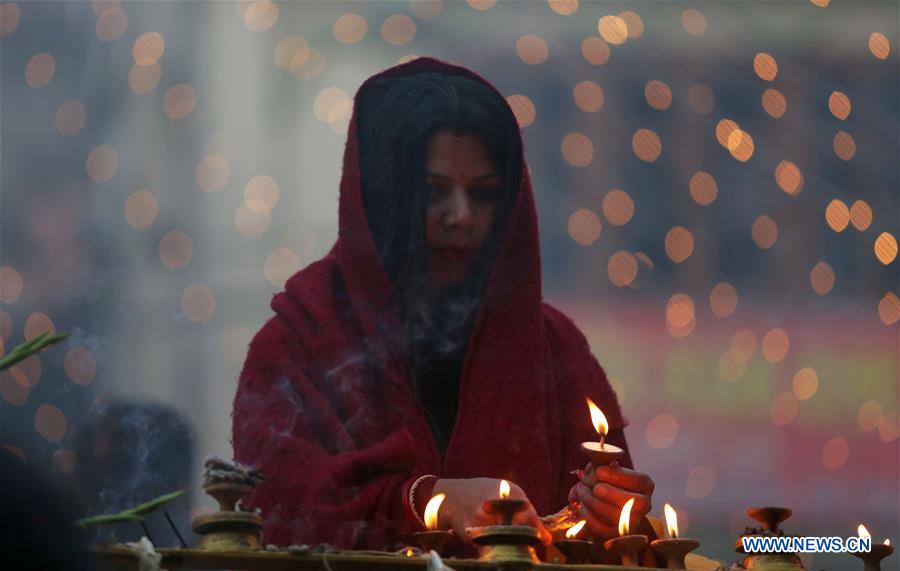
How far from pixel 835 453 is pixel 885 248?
2.41 feet

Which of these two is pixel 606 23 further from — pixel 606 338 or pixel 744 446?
pixel 744 446

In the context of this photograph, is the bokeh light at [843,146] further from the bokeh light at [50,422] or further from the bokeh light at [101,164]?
the bokeh light at [50,422]

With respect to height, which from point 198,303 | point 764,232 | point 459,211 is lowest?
point 198,303

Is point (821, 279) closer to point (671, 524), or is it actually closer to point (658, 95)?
point (658, 95)

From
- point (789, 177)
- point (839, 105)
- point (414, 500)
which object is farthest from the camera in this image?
point (839, 105)

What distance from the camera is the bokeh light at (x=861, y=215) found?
17.4ft

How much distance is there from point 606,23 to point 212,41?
1282 mm

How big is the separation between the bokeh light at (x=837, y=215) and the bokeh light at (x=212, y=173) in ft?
6.32

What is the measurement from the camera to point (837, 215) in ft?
17.3

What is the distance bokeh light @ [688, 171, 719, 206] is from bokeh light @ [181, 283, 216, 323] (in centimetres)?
157

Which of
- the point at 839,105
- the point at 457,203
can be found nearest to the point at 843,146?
the point at 839,105

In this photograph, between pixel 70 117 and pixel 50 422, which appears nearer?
pixel 50 422

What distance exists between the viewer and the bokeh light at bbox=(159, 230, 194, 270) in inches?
191

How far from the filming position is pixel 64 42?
201 inches
